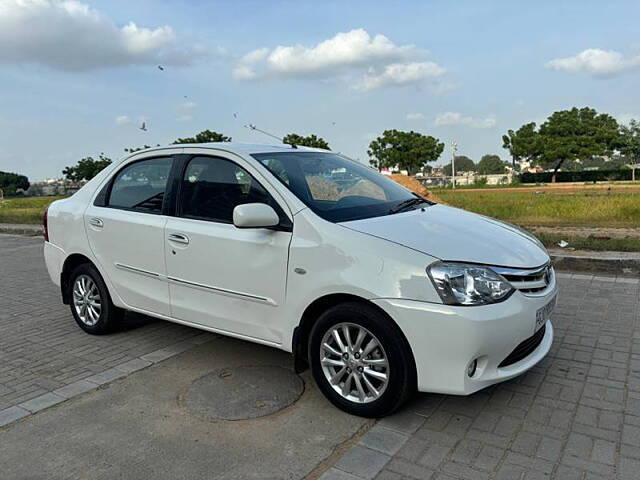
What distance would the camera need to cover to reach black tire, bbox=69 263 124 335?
483 cm

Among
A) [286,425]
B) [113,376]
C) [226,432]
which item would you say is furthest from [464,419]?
[113,376]

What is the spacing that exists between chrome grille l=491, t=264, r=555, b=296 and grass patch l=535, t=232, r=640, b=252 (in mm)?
4816

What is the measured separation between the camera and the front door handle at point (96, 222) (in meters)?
4.67

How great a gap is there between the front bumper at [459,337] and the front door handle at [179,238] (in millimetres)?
1624

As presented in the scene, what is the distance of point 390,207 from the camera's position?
12.6 ft

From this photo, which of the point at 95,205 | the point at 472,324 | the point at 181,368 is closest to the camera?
the point at 472,324

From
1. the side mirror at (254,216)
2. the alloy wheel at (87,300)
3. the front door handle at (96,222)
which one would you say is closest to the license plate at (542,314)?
the side mirror at (254,216)

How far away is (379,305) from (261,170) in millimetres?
1332

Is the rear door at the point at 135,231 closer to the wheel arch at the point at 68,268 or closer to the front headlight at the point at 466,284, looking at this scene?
the wheel arch at the point at 68,268

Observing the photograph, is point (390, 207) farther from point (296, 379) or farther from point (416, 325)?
point (296, 379)

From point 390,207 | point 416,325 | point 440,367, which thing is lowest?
point 440,367

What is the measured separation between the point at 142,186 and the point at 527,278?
3129 mm

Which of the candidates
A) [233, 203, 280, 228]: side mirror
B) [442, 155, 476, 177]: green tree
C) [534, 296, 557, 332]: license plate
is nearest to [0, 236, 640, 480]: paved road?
[534, 296, 557, 332]: license plate

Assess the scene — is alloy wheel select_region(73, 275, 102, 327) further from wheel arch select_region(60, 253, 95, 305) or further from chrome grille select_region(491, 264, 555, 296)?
chrome grille select_region(491, 264, 555, 296)
